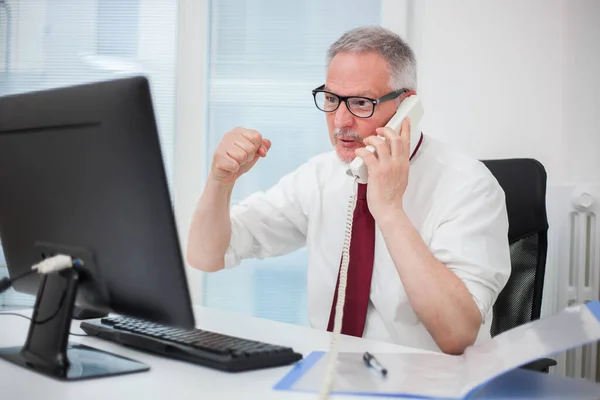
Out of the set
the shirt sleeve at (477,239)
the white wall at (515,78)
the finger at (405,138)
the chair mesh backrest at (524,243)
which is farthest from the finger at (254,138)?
Answer: the white wall at (515,78)

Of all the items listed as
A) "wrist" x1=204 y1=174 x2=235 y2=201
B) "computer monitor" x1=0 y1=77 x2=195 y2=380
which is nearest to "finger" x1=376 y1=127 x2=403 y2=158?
"wrist" x1=204 y1=174 x2=235 y2=201

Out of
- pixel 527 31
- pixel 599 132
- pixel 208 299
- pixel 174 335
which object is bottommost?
pixel 208 299

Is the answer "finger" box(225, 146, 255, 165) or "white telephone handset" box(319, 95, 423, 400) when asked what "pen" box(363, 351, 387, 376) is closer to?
"white telephone handset" box(319, 95, 423, 400)

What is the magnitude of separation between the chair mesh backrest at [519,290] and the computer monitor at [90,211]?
98cm

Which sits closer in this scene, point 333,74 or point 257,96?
point 333,74

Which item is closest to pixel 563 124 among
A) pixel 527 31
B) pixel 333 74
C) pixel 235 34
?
pixel 527 31

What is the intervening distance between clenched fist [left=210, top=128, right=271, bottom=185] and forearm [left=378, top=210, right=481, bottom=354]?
341mm

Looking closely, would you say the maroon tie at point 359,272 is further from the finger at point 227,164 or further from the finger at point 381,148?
the finger at point 227,164

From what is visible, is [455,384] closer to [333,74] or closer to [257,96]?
[333,74]

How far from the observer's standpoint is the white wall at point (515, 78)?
2.19m

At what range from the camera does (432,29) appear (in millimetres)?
2324

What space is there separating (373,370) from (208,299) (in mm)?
1702

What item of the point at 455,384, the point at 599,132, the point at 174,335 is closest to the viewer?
the point at 455,384

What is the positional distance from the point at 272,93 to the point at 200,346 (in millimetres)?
1635
